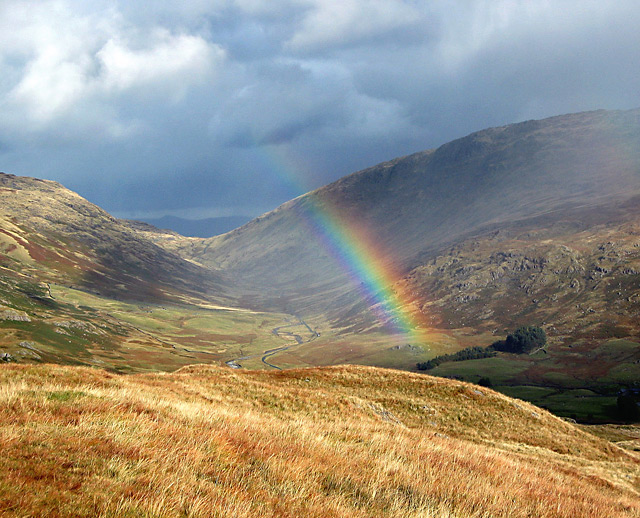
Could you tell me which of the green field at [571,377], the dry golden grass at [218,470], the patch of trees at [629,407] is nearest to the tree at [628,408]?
the patch of trees at [629,407]

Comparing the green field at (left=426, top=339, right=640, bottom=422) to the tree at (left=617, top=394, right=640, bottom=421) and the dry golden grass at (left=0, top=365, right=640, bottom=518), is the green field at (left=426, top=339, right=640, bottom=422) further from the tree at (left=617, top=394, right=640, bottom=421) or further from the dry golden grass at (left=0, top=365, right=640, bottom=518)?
the dry golden grass at (left=0, top=365, right=640, bottom=518)

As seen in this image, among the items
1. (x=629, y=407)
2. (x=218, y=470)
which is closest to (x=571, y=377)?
(x=629, y=407)

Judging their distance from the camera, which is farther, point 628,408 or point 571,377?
point 571,377

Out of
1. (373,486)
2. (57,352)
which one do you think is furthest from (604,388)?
(57,352)

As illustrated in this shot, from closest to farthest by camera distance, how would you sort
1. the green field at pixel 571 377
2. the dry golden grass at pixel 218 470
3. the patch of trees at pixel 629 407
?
the dry golden grass at pixel 218 470 < the patch of trees at pixel 629 407 < the green field at pixel 571 377

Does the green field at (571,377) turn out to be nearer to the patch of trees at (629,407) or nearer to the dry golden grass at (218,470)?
the patch of trees at (629,407)

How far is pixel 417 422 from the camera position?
3259 centimetres

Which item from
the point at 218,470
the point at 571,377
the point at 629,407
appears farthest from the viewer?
the point at 571,377

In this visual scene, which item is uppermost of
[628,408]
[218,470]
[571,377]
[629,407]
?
[218,470]

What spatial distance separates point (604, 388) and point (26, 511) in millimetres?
197807

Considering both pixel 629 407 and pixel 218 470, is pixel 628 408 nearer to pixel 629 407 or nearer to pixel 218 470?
pixel 629 407

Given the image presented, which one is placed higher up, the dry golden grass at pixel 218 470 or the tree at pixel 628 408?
the dry golden grass at pixel 218 470

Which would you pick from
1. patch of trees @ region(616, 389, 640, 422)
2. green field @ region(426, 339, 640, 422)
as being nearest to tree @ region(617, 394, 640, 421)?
patch of trees @ region(616, 389, 640, 422)

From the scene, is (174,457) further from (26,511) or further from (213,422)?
(213,422)
